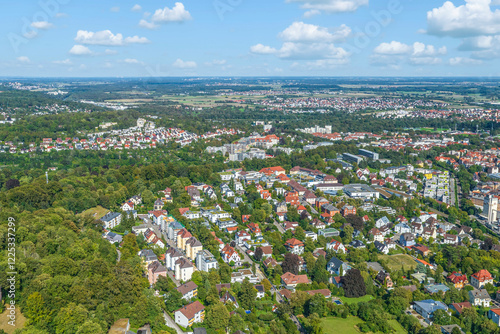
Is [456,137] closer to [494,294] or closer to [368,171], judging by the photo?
[368,171]

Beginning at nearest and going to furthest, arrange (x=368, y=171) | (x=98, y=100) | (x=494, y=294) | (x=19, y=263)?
1. (x=19, y=263)
2. (x=494, y=294)
3. (x=368, y=171)
4. (x=98, y=100)

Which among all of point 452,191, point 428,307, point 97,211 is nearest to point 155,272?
point 97,211

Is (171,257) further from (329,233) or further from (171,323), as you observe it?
(329,233)

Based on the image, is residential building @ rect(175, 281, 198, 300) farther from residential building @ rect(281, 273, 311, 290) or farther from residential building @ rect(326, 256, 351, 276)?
residential building @ rect(326, 256, 351, 276)

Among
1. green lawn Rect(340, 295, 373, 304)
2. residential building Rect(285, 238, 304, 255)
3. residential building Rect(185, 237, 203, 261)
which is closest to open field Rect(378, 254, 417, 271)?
green lawn Rect(340, 295, 373, 304)

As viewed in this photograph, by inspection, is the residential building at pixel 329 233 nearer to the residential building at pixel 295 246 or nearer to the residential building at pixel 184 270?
the residential building at pixel 295 246

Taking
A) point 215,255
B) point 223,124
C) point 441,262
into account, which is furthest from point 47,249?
point 223,124

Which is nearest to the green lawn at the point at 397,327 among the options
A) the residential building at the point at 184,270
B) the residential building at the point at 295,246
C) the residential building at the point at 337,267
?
the residential building at the point at 337,267

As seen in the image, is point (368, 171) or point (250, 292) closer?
point (250, 292)
